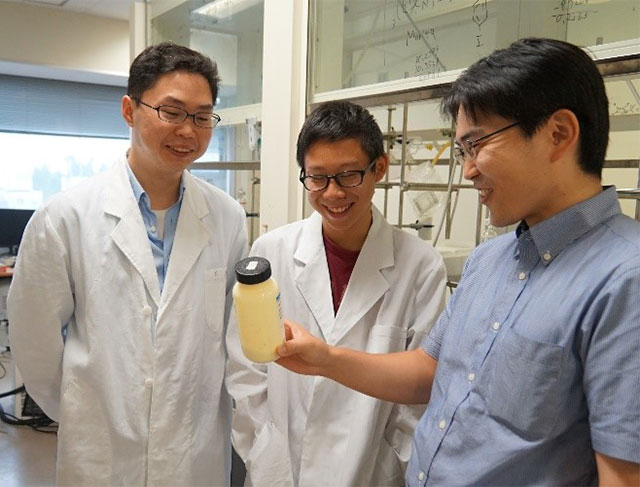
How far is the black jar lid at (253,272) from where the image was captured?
35.3 inches

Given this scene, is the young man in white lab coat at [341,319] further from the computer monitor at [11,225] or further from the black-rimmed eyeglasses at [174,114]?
the computer monitor at [11,225]

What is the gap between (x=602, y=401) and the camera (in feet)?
2.19

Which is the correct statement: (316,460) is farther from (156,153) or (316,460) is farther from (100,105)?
(100,105)

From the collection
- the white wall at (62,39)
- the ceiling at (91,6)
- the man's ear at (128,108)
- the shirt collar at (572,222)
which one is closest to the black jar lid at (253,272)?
the shirt collar at (572,222)

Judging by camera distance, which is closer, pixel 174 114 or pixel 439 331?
pixel 439 331

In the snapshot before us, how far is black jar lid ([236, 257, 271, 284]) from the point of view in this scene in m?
0.90

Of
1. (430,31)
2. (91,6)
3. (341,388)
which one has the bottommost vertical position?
Result: (341,388)

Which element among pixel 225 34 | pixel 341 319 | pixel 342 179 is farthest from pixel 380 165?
pixel 225 34

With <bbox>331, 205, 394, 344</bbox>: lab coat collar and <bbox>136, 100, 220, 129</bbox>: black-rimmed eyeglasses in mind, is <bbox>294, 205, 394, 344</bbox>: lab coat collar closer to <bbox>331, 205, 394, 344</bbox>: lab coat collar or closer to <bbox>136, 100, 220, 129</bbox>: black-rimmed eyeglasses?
<bbox>331, 205, 394, 344</bbox>: lab coat collar

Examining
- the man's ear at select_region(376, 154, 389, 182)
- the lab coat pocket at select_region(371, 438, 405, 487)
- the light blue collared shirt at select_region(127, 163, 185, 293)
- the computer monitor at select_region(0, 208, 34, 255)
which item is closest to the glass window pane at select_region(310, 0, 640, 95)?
the man's ear at select_region(376, 154, 389, 182)

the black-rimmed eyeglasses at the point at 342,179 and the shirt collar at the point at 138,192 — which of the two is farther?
the shirt collar at the point at 138,192

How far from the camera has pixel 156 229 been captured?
4.57 ft

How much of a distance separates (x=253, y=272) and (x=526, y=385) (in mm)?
459

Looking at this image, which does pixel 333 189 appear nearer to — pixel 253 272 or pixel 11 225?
pixel 253 272
